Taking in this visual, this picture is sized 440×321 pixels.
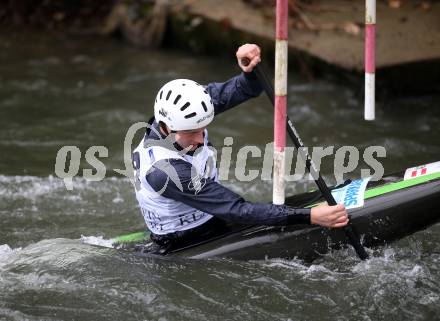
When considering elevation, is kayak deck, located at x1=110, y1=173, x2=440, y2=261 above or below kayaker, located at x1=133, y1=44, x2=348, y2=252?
below

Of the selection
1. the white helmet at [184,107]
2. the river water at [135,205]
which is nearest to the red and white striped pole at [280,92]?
the white helmet at [184,107]

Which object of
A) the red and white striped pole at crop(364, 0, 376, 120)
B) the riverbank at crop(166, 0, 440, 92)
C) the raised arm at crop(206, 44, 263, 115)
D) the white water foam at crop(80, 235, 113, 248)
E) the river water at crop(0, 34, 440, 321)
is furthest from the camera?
the riverbank at crop(166, 0, 440, 92)

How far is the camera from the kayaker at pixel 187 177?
5.04 meters

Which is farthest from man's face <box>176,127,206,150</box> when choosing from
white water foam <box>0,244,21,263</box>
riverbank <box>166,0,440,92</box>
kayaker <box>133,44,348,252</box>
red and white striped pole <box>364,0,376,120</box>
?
riverbank <box>166,0,440,92</box>

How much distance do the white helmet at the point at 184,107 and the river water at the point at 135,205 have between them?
1064 mm

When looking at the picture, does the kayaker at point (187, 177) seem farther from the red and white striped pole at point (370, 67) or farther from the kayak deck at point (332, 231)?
the red and white striped pole at point (370, 67)

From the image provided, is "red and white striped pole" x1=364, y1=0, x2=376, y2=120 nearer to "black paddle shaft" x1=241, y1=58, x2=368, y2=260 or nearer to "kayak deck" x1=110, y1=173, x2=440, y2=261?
"black paddle shaft" x1=241, y1=58, x2=368, y2=260

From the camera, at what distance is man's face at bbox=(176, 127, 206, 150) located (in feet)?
16.9

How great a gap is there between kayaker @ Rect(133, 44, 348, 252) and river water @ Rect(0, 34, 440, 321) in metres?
0.48

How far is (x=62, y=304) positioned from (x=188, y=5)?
290 inches

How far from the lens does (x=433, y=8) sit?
10102 mm

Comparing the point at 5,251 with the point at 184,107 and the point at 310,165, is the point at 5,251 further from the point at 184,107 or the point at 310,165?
the point at 310,165

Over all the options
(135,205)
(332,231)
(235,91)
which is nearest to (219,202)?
(332,231)

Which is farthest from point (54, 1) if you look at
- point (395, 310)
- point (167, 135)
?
point (395, 310)
